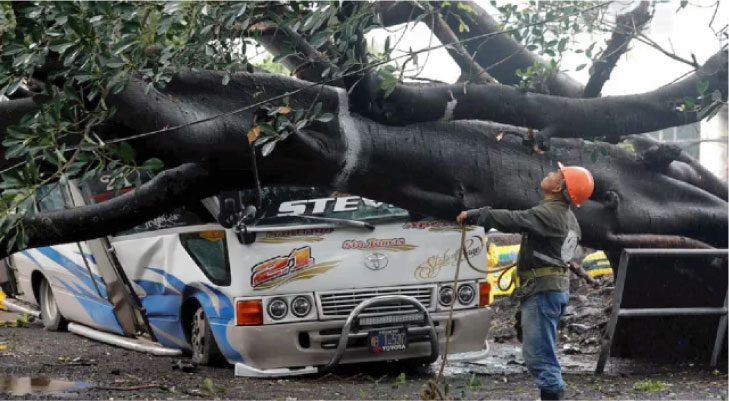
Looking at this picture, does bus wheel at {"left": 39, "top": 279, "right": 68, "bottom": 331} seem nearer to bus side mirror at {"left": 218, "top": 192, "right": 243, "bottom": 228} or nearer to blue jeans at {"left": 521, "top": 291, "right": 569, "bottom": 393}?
bus side mirror at {"left": 218, "top": 192, "right": 243, "bottom": 228}

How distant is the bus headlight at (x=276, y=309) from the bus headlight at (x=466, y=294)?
1.67 m

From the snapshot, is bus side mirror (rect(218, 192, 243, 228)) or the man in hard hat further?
bus side mirror (rect(218, 192, 243, 228))

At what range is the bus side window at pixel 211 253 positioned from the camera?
8.66 meters

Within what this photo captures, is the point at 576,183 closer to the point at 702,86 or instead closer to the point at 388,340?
the point at 702,86

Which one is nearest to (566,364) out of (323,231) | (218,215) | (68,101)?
(323,231)

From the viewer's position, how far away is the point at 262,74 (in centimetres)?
743

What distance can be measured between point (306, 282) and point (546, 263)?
2393 millimetres

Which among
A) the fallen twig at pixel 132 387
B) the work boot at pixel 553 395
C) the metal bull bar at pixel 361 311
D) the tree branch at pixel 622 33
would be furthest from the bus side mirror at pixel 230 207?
the tree branch at pixel 622 33

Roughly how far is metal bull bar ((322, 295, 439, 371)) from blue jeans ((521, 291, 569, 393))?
1.87m

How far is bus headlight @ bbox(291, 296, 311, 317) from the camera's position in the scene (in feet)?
28.0

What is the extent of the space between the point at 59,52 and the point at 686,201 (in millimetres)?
5784

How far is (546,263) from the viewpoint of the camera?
6.96 m

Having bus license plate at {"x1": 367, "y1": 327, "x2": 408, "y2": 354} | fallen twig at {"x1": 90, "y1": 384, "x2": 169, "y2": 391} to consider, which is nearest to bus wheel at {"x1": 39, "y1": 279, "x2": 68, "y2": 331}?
fallen twig at {"x1": 90, "y1": 384, "x2": 169, "y2": 391}

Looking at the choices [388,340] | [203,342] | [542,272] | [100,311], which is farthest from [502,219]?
[100,311]
